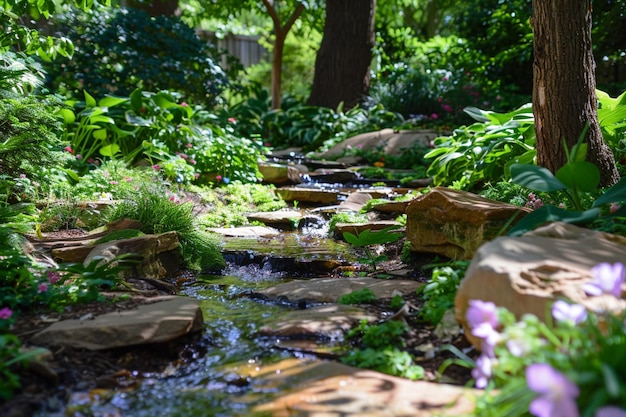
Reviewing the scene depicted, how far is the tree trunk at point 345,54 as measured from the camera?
1269cm

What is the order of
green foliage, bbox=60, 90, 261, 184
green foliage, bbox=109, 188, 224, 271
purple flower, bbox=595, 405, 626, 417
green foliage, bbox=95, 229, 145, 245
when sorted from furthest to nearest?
1. green foliage, bbox=60, 90, 261, 184
2. green foliage, bbox=109, 188, 224, 271
3. green foliage, bbox=95, 229, 145, 245
4. purple flower, bbox=595, 405, 626, 417

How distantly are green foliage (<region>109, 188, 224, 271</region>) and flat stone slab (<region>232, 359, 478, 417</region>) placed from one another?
2173 millimetres

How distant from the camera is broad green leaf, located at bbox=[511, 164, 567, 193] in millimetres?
3250

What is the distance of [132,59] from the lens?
9.86m

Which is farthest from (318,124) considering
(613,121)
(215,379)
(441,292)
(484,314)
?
(484,314)

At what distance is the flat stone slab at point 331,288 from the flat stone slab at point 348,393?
1.02 m

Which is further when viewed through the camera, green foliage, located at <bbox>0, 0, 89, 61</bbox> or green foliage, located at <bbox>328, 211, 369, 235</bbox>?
green foliage, located at <bbox>328, 211, 369, 235</bbox>

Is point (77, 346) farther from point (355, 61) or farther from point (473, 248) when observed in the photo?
point (355, 61)

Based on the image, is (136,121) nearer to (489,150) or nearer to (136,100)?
(136,100)

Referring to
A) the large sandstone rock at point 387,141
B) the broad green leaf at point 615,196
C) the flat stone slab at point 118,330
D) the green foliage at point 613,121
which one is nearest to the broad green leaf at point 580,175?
the broad green leaf at point 615,196

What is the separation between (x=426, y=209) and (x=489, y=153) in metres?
1.57

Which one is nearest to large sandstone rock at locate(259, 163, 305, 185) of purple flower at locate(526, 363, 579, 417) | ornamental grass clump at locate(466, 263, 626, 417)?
ornamental grass clump at locate(466, 263, 626, 417)

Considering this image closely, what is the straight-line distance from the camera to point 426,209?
14.6 feet

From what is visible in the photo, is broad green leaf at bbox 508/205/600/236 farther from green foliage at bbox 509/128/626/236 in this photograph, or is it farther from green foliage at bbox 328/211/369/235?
green foliage at bbox 328/211/369/235
